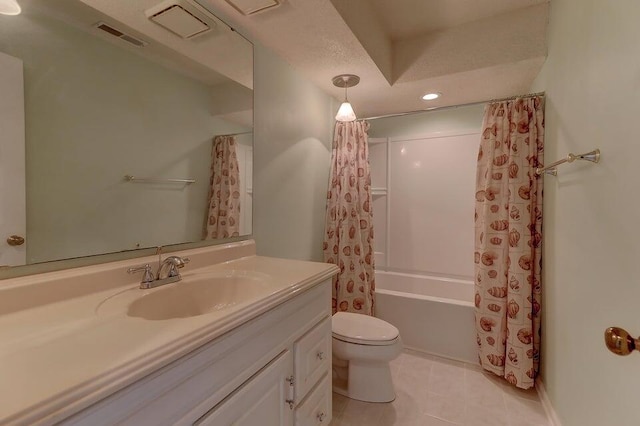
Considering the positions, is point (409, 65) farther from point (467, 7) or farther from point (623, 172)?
point (623, 172)

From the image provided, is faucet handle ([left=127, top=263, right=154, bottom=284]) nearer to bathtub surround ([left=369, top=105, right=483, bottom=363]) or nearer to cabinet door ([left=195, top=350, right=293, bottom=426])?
cabinet door ([left=195, top=350, right=293, bottom=426])

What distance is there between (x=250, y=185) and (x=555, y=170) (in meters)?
1.62

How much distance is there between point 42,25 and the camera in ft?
2.66

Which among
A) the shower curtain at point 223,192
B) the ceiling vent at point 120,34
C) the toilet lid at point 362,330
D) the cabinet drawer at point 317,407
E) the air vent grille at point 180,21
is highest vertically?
the air vent grille at point 180,21

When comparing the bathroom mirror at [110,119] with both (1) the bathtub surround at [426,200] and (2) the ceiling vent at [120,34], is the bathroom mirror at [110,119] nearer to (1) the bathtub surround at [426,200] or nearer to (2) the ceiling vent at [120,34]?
(2) the ceiling vent at [120,34]

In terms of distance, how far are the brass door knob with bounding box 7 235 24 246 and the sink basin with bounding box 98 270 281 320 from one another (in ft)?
0.92

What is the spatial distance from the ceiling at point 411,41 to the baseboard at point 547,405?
1995 mm

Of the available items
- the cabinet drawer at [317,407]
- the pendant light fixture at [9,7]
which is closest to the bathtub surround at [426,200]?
the cabinet drawer at [317,407]

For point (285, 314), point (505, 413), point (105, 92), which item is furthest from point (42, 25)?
Answer: point (505, 413)

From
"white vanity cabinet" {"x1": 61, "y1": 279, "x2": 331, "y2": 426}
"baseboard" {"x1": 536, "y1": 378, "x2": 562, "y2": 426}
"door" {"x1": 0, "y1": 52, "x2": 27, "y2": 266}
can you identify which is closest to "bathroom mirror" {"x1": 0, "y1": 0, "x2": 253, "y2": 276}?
"door" {"x1": 0, "y1": 52, "x2": 27, "y2": 266}

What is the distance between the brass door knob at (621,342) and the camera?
590 mm

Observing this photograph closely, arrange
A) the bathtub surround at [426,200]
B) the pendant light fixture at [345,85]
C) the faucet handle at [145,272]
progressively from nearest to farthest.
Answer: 1. the faucet handle at [145,272]
2. the pendant light fixture at [345,85]
3. the bathtub surround at [426,200]

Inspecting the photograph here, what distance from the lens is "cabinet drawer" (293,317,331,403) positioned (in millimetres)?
1013

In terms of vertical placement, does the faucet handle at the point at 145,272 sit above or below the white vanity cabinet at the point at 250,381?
above
